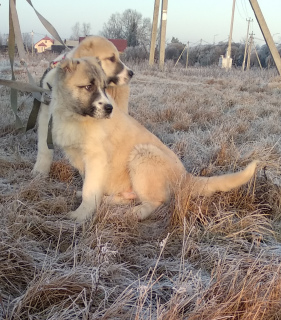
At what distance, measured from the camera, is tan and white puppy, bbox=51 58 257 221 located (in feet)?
9.05

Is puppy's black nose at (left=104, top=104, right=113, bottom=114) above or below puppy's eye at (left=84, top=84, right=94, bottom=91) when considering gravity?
below

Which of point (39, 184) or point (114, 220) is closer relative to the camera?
point (114, 220)

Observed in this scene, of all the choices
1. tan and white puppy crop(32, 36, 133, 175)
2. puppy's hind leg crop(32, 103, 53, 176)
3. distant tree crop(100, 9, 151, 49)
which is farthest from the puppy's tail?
distant tree crop(100, 9, 151, 49)

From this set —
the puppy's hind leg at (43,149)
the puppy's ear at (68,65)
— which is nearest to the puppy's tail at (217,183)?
the puppy's ear at (68,65)

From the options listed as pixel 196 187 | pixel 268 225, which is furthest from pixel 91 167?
pixel 268 225

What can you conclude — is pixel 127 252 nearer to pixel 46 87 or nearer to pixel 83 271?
pixel 83 271

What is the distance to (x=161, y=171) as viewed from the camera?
116 inches

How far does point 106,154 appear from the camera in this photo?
284 centimetres

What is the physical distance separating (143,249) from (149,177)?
857 mm

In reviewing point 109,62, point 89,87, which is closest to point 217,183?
point 89,87

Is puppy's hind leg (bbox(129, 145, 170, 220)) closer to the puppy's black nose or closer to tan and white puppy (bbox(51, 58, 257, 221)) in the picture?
tan and white puppy (bbox(51, 58, 257, 221))

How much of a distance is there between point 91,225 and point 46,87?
170cm

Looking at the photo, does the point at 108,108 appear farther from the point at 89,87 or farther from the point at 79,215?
the point at 79,215

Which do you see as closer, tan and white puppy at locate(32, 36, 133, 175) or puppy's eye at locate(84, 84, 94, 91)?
puppy's eye at locate(84, 84, 94, 91)
